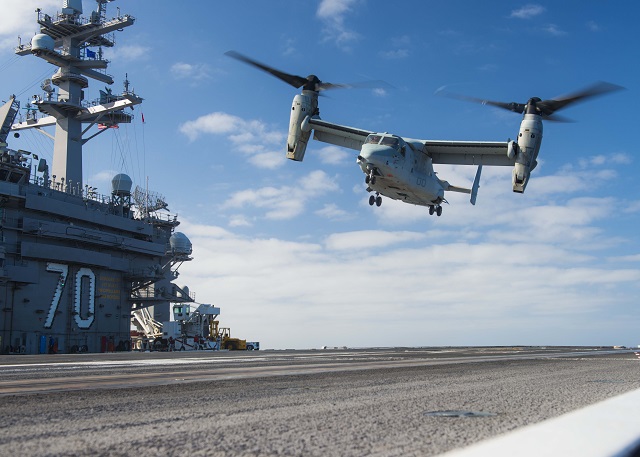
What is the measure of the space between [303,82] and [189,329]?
3516cm

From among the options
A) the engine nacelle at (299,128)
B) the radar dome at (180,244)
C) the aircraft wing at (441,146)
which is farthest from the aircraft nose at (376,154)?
the radar dome at (180,244)

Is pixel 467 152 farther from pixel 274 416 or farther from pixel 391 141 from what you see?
pixel 274 416

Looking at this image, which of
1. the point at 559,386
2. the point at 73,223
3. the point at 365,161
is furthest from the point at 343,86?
the point at 559,386

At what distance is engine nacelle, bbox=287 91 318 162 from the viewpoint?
3884 cm

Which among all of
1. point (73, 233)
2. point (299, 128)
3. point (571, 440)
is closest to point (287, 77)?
point (299, 128)

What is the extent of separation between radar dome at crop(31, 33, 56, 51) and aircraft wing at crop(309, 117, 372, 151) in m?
33.0

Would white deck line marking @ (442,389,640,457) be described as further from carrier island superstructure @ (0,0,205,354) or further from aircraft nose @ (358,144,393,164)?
carrier island superstructure @ (0,0,205,354)

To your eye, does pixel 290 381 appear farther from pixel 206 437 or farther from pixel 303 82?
pixel 303 82

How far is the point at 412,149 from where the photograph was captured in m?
37.1

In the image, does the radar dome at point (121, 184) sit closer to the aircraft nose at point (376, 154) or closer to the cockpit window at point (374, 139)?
the cockpit window at point (374, 139)

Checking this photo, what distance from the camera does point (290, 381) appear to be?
10305mm

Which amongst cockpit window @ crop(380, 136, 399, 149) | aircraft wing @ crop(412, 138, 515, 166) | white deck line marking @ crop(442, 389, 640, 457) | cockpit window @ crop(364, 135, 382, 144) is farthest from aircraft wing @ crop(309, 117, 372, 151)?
white deck line marking @ crop(442, 389, 640, 457)

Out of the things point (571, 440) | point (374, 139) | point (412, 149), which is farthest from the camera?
point (412, 149)

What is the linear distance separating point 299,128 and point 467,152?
464 inches
